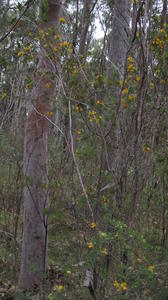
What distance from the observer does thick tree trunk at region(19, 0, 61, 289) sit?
3.63m

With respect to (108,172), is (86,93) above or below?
above

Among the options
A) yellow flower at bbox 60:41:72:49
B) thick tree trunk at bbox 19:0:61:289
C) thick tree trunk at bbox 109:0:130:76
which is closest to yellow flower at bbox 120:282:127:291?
thick tree trunk at bbox 19:0:61:289

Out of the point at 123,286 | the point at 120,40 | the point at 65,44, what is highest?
the point at 120,40

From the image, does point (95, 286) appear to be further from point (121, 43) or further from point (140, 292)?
point (121, 43)

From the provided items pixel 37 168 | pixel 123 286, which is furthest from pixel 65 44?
pixel 123 286

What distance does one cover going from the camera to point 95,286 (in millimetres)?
2633

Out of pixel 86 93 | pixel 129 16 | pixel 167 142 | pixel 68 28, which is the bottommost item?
pixel 167 142

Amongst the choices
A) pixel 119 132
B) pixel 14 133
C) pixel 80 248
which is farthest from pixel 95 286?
pixel 14 133

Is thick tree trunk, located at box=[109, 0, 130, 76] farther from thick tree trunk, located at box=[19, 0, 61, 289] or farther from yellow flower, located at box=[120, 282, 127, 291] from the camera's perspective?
yellow flower, located at box=[120, 282, 127, 291]

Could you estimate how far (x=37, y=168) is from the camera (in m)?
3.65

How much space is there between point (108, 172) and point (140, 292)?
92cm

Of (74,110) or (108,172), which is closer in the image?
(108,172)

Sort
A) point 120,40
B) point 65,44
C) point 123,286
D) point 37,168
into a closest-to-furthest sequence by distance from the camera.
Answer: point 123,286 → point 65,44 → point 37,168 → point 120,40

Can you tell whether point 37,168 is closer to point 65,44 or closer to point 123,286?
point 65,44
